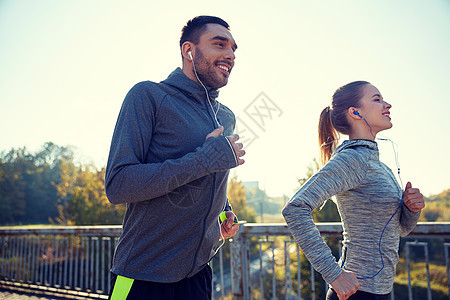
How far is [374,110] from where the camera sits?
1.80 meters

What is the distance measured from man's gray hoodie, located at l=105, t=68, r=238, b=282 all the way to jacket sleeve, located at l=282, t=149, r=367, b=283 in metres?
0.39

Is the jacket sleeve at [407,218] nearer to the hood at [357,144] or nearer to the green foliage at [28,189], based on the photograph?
the hood at [357,144]

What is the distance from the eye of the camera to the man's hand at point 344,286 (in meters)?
1.38

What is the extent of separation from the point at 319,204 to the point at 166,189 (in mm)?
766

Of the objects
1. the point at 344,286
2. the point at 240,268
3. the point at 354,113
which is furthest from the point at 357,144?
the point at 240,268

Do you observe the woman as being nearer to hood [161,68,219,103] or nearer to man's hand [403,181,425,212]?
man's hand [403,181,425,212]

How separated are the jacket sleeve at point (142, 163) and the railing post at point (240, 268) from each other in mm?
2572

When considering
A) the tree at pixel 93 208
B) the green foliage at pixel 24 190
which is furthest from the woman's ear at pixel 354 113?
the green foliage at pixel 24 190

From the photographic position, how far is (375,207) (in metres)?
1.58

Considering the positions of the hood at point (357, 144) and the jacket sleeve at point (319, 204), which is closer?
the jacket sleeve at point (319, 204)

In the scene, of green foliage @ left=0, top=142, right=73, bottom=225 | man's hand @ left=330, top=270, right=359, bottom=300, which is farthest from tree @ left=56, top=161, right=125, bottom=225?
green foliage @ left=0, top=142, right=73, bottom=225

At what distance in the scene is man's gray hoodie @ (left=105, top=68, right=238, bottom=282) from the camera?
123 cm

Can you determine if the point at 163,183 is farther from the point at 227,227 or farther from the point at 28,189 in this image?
the point at 28,189

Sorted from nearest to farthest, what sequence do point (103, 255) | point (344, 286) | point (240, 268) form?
1. point (344, 286)
2. point (240, 268)
3. point (103, 255)
